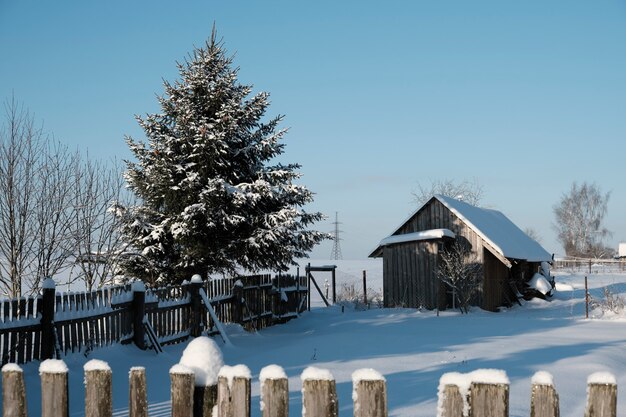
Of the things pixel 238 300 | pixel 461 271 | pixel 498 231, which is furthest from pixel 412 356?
pixel 498 231

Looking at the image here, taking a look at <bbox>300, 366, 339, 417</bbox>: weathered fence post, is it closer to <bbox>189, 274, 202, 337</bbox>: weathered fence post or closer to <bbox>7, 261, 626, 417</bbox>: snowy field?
<bbox>7, 261, 626, 417</bbox>: snowy field

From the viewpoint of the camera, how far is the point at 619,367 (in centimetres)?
1027

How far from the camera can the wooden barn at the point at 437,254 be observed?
82.3 ft

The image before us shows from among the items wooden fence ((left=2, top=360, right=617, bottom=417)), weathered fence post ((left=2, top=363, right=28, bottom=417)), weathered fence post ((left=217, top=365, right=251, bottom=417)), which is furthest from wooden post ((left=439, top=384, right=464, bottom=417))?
weathered fence post ((left=2, top=363, right=28, bottom=417))

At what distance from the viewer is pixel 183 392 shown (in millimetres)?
2533

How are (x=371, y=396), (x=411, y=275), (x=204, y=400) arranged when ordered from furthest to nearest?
(x=411, y=275)
(x=204, y=400)
(x=371, y=396)

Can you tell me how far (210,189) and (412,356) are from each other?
743 cm

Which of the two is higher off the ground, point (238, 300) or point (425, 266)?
point (425, 266)

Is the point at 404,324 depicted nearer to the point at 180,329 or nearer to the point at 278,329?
the point at 278,329

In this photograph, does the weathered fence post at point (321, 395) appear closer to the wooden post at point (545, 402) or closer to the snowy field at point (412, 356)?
the wooden post at point (545, 402)

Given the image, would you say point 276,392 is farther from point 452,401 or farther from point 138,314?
point 138,314

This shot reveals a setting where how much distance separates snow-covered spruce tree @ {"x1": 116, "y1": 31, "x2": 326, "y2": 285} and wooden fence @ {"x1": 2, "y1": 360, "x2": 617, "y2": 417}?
13190mm

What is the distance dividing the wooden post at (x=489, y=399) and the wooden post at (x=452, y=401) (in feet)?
0.14

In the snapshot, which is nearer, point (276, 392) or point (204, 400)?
point (276, 392)
